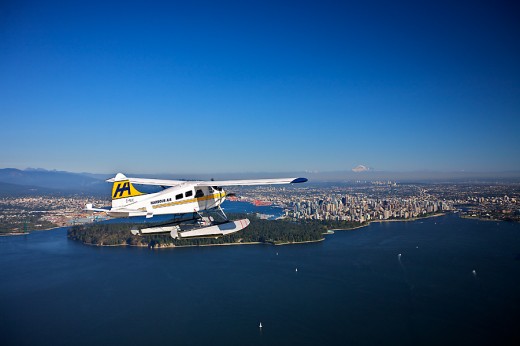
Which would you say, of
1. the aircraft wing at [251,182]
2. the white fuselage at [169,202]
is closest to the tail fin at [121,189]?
the white fuselage at [169,202]

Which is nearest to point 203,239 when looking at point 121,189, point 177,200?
Answer: point 121,189

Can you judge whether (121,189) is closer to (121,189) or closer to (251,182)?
(121,189)

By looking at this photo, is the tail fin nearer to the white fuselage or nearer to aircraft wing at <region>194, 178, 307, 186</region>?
the white fuselage

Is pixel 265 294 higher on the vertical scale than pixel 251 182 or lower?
lower

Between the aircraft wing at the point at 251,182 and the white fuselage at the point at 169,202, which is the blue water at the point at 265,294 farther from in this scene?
the aircraft wing at the point at 251,182

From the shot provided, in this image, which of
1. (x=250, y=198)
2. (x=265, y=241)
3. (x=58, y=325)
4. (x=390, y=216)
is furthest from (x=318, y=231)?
(x=250, y=198)

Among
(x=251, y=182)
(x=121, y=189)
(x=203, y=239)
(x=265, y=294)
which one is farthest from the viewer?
(x=203, y=239)

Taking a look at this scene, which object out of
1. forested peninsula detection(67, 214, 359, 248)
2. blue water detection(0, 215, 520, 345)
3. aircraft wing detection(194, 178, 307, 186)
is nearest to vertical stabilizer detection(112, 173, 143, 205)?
aircraft wing detection(194, 178, 307, 186)
